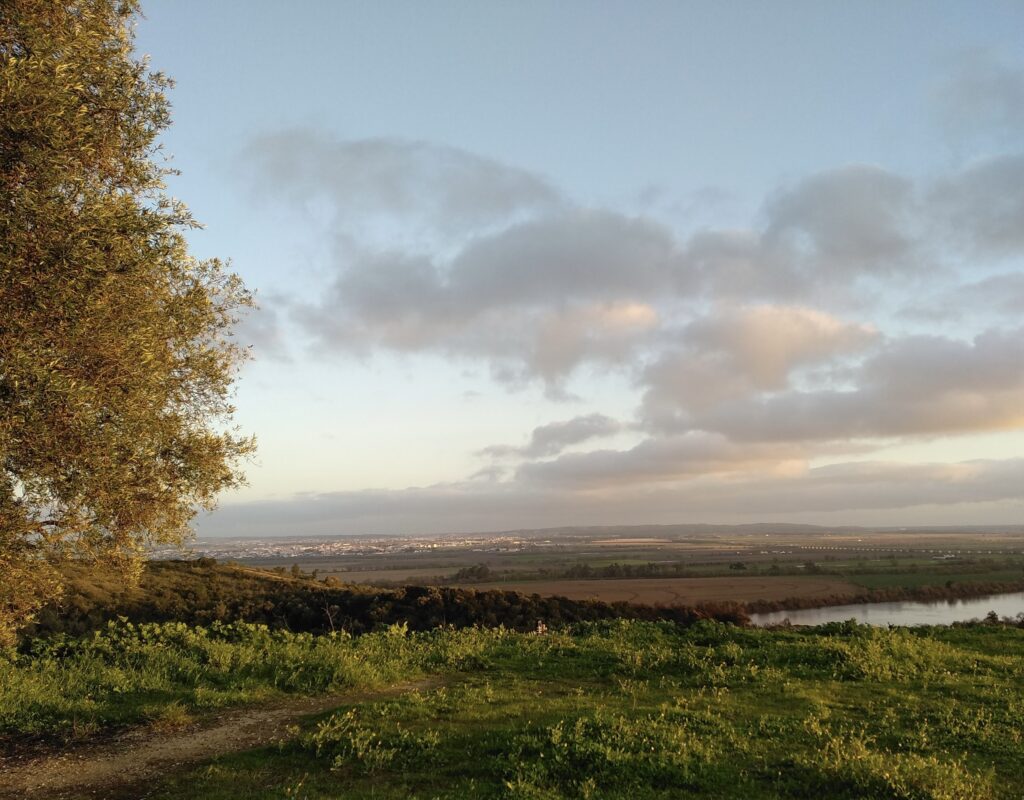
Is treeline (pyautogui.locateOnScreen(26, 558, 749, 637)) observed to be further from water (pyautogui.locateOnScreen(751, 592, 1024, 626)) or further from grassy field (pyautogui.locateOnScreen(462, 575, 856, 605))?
grassy field (pyautogui.locateOnScreen(462, 575, 856, 605))

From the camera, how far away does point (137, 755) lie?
12.3 metres

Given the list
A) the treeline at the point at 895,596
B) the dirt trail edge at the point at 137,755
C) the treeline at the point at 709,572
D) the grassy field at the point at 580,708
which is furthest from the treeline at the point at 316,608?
the treeline at the point at 709,572

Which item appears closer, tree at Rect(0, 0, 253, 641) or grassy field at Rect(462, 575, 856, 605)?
tree at Rect(0, 0, 253, 641)

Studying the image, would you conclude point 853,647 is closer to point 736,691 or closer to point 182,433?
point 736,691

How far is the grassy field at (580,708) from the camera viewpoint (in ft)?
33.8

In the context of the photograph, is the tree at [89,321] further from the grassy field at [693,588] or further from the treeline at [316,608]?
the grassy field at [693,588]

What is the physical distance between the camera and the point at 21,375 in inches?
456

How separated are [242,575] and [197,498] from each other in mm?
29884

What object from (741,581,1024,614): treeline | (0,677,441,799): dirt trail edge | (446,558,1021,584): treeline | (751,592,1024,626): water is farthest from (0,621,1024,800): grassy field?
(446,558,1021,584): treeline

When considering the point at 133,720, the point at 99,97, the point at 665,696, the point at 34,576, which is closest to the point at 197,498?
the point at 34,576

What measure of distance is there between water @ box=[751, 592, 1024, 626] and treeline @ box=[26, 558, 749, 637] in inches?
866

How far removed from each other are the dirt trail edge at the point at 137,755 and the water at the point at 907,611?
46.5m

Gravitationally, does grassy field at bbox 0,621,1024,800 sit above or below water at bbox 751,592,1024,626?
above

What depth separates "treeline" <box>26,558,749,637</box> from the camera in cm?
3164
